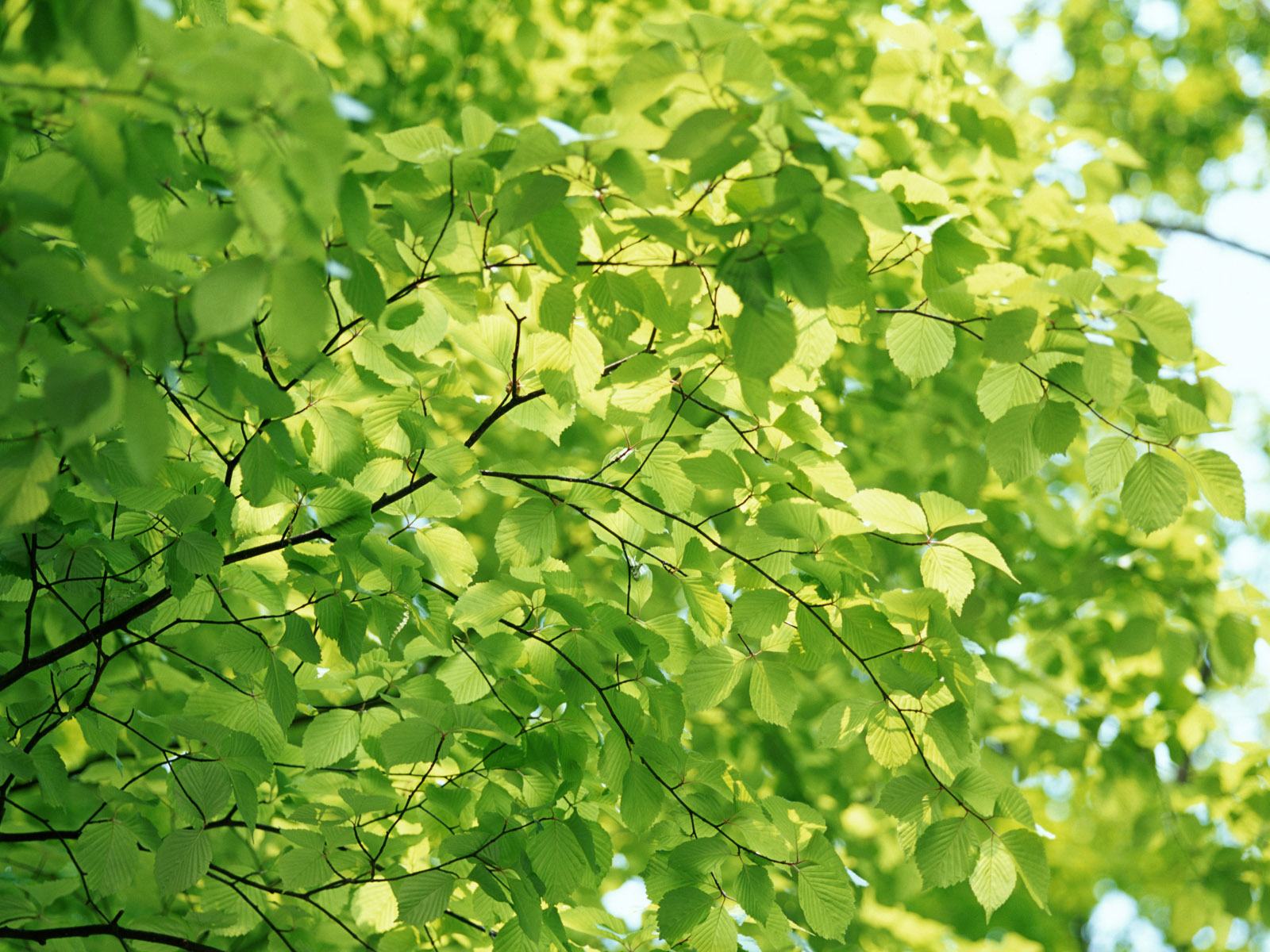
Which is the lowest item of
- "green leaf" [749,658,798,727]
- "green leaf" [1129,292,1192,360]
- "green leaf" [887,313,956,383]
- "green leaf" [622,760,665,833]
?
"green leaf" [622,760,665,833]

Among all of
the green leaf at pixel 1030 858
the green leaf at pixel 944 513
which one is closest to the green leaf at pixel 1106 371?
the green leaf at pixel 944 513

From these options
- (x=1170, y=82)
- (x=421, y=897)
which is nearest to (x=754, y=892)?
(x=421, y=897)

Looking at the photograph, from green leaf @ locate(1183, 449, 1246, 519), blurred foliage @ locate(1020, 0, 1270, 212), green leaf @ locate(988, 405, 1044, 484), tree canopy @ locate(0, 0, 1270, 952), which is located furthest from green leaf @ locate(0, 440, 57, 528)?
blurred foliage @ locate(1020, 0, 1270, 212)

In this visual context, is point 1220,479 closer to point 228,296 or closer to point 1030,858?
point 1030,858

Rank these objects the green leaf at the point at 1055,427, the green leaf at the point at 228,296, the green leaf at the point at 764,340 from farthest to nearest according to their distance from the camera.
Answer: the green leaf at the point at 1055,427 < the green leaf at the point at 764,340 < the green leaf at the point at 228,296

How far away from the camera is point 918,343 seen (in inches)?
62.0

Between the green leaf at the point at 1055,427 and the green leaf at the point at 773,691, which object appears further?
the green leaf at the point at 773,691

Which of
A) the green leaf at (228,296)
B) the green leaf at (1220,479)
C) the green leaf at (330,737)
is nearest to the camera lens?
Answer: the green leaf at (228,296)

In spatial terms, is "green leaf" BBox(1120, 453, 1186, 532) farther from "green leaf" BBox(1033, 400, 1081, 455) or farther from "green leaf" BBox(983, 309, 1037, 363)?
"green leaf" BBox(983, 309, 1037, 363)

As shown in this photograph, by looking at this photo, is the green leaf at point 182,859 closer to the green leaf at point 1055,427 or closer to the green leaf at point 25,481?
the green leaf at point 25,481

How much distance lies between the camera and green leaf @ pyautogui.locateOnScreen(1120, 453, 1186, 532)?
1502mm

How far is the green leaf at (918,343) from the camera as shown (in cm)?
155

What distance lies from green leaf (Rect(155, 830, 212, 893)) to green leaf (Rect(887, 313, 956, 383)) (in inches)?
53.8

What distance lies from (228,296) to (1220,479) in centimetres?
150
